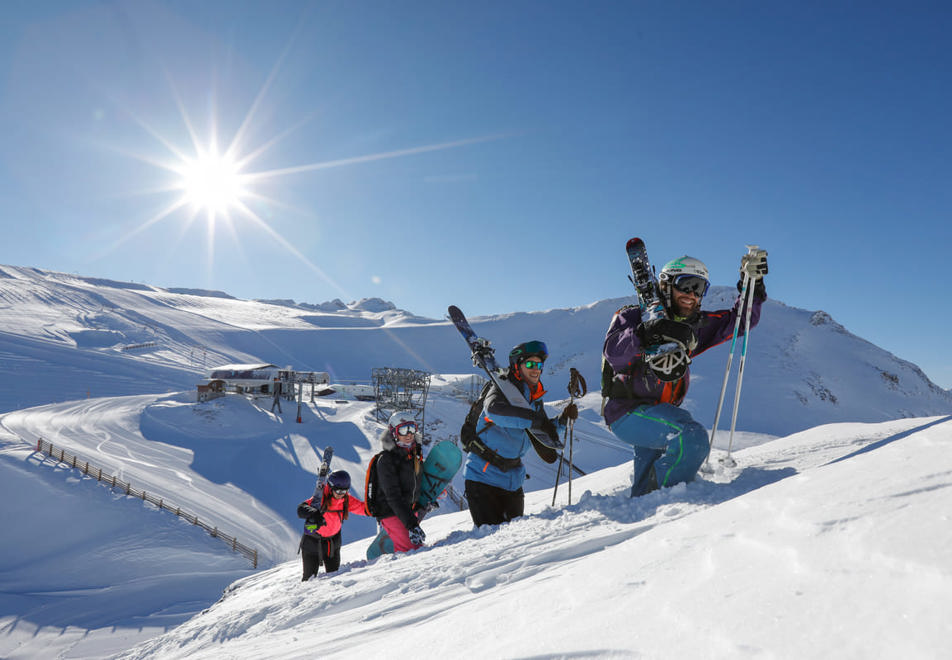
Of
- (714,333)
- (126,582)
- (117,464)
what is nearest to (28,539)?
(126,582)

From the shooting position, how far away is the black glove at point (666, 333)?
9.41 ft

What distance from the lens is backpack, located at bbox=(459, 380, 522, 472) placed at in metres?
4.30

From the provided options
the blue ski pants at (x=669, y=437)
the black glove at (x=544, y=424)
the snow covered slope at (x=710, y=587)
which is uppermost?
the black glove at (x=544, y=424)

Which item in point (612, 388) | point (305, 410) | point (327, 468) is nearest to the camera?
point (612, 388)

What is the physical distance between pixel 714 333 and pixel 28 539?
19.2 metres

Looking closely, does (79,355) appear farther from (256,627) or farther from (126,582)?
(256,627)

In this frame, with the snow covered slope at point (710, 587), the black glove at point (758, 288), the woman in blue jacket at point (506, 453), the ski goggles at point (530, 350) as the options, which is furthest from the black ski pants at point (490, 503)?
the black glove at point (758, 288)

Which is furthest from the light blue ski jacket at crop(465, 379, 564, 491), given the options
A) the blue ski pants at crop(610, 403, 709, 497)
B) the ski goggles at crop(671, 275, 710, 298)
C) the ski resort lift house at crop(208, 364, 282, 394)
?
the ski resort lift house at crop(208, 364, 282, 394)

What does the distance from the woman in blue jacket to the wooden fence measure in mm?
12964

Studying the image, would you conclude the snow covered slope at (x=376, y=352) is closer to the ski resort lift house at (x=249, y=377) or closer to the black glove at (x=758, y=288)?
the ski resort lift house at (x=249, y=377)

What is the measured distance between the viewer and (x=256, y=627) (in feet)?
10.1

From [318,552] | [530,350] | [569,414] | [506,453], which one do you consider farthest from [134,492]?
[569,414]

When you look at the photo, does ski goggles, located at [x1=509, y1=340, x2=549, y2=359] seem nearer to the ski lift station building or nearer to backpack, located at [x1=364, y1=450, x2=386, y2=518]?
backpack, located at [x1=364, y1=450, x2=386, y2=518]

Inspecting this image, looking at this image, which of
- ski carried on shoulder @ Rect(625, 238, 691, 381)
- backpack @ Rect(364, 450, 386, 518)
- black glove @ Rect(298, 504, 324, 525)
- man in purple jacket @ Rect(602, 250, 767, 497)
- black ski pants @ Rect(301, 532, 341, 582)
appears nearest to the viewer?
ski carried on shoulder @ Rect(625, 238, 691, 381)
